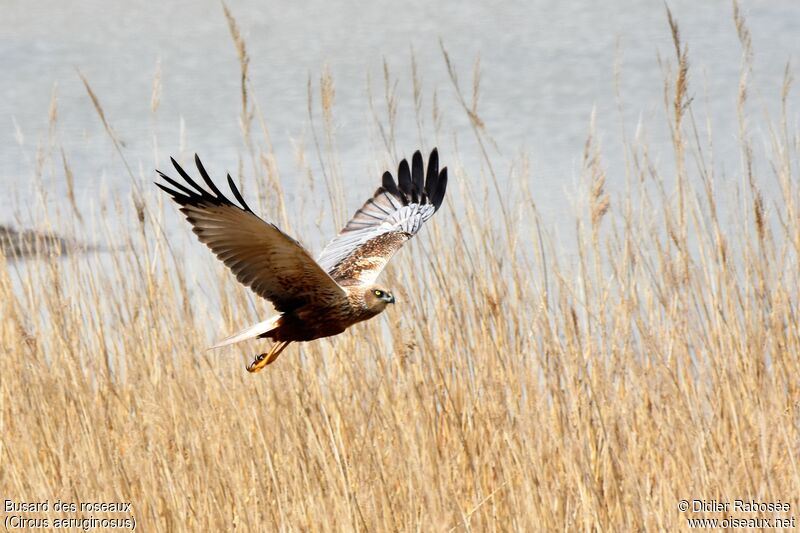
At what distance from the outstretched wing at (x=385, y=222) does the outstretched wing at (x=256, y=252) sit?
30cm

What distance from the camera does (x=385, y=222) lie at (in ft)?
12.5

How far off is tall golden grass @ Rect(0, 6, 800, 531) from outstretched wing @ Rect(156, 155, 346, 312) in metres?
0.33

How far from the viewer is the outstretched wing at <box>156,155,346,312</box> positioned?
8.80 ft

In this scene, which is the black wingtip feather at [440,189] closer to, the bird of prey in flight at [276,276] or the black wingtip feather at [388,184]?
the black wingtip feather at [388,184]

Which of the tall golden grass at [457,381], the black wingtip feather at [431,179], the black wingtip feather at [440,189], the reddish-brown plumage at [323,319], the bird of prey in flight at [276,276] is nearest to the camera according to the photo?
the bird of prey in flight at [276,276]

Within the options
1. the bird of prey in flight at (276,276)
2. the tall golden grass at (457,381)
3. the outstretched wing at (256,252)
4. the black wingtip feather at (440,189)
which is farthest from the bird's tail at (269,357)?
the black wingtip feather at (440,189)

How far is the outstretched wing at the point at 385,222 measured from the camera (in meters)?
3.37

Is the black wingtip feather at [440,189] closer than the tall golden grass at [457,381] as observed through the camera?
No

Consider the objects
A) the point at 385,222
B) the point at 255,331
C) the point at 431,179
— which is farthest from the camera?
the point at 431,179

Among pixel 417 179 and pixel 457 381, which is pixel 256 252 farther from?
pixel 417 179

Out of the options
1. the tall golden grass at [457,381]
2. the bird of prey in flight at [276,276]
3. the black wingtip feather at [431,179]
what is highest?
the black wingtip feather at [431,179]

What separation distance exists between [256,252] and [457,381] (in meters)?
0.98

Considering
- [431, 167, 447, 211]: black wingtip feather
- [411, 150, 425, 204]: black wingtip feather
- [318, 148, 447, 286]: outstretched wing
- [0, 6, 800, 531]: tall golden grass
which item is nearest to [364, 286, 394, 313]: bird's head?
[0, 6, 800, 531]: tall golden grass

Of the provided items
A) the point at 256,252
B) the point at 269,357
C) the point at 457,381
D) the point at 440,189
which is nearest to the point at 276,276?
the point at 256,252
